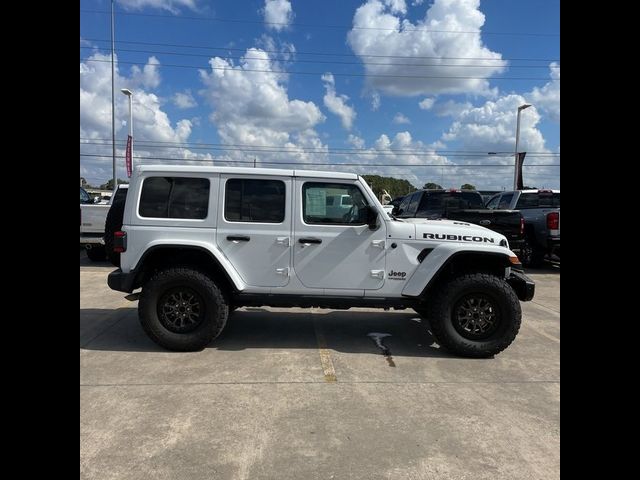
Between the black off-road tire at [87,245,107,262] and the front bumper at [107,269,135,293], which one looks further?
the black off-road tire at [87,245,107,262]

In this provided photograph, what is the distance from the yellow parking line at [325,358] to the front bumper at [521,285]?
2.19 metres

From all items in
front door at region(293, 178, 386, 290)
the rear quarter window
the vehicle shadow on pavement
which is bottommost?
the vehicle shadow on pavement

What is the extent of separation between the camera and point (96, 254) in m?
11.6

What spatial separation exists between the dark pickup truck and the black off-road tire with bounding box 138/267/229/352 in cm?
515

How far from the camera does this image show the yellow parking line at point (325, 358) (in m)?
4.04

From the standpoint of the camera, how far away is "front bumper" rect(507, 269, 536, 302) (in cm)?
480

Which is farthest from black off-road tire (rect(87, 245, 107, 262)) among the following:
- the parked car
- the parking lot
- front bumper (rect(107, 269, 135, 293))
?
the parked car

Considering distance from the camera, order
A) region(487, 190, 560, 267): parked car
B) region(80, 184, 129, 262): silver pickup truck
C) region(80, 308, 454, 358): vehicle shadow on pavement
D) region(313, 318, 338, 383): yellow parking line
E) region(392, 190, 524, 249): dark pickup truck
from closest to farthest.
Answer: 1. region(313, 318, 338, 383): yellow parking line
2. region(80, 308, 454, 358): vehicle shadow on pavement
3. region(392, 190, 524, 249): dark pickup truck
4. region(487, 190, 560, 267): parked car
5. region(80, 184, 129, 262): silver pickup truck

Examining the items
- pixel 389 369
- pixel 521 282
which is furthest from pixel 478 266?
pixel 389 369

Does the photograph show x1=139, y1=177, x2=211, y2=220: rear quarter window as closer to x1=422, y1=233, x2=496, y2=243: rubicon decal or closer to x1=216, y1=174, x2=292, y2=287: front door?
x1=216, y1=174, x2=292, y2=287: front door

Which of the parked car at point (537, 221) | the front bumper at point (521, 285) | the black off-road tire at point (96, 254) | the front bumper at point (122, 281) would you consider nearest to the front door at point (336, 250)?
the front bumper at point (521, 285)

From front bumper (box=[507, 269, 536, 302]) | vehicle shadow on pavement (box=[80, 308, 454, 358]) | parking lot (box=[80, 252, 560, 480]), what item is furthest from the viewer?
vehicle shadow on pavement (box=[80, 308, 454, 358])

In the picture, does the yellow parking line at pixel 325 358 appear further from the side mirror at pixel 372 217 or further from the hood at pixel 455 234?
→ the hood at pixel 455 234
